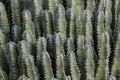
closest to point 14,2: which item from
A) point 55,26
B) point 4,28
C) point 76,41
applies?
point 4,28

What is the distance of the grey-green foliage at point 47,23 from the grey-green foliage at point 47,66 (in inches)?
15.5

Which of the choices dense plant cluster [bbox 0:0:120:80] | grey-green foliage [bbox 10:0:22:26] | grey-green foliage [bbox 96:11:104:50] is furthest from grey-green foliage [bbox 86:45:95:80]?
grey-green foliage [bbox 10:0:22:26]

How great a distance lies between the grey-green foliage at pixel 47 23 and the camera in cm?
246

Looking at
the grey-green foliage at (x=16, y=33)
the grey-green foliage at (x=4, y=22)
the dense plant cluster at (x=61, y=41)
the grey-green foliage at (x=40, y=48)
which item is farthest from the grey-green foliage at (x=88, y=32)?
the grey-green foliage at (x=4, y=22)

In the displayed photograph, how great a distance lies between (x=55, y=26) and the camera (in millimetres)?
2457

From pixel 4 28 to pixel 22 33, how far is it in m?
0.18

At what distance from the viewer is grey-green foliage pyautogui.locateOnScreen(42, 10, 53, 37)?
2.46m

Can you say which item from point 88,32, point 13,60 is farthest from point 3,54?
point 88,32

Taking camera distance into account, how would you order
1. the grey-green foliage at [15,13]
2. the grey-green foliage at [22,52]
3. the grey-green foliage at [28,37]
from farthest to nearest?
1. the grey-green foliage at [15,13]
2. the grey-green foliage at [28,37]
3. the grey-green foliage at [22,52]

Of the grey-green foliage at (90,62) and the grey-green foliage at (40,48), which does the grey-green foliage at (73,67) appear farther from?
the grey-green foliage at (40,48)

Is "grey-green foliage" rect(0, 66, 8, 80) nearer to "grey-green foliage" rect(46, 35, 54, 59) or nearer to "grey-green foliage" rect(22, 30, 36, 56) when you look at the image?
"grey-green foliage" rect(22, 30, 36, 56)

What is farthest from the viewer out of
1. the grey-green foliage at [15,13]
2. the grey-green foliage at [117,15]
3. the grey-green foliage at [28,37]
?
the grey-green foliage at [15,13]

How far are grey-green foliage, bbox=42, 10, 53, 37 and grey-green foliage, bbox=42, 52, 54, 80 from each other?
39 cm

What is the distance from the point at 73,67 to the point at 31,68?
275 millimetres
